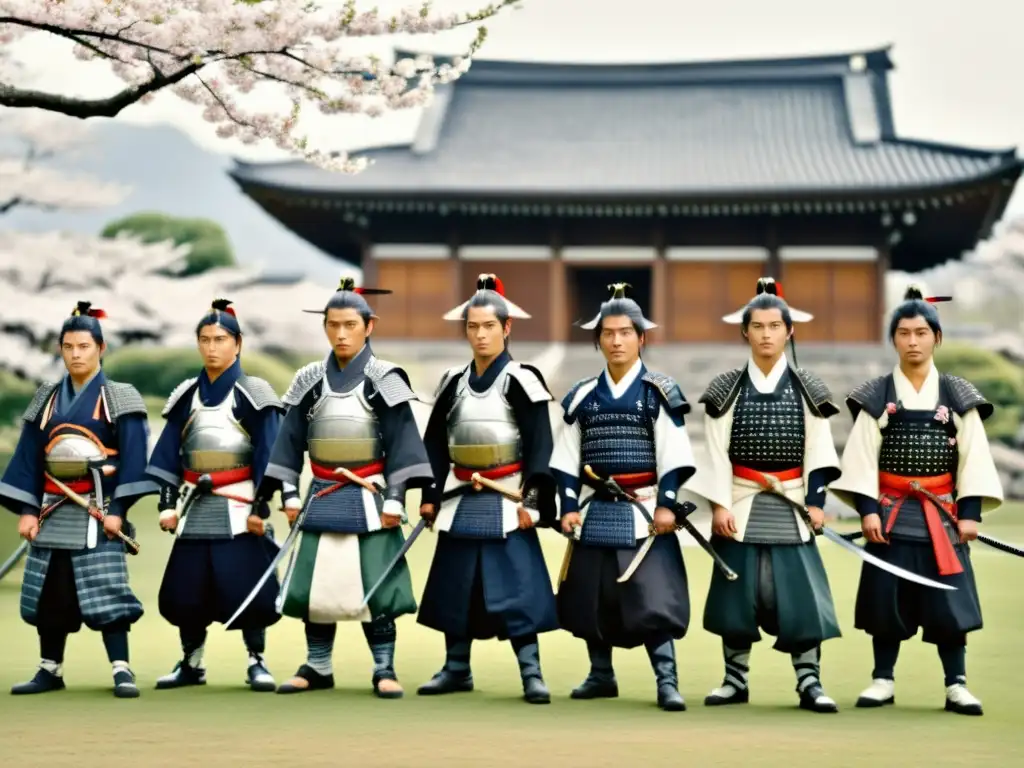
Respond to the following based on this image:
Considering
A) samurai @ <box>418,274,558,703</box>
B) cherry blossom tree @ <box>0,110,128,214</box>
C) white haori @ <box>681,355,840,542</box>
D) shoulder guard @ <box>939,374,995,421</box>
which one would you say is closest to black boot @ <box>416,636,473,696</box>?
samurai @ <box>418,274,558,703</box>

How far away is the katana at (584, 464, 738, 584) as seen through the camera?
5973 mm

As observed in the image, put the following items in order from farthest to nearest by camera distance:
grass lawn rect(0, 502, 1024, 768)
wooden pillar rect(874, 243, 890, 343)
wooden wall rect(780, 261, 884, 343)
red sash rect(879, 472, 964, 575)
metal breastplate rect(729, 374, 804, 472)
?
1. wooden wall rect(780, 261, 884, 343)
2. wooden pillar rect(874, 243, 890, 343)
3. metal breastplate rect(729, 374, 804, 472)
4. red sash rect(879, 472, 964, 575)
5. grass lawn rect(0, 502, 1024, 768)

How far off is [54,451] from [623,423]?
2.45 metres

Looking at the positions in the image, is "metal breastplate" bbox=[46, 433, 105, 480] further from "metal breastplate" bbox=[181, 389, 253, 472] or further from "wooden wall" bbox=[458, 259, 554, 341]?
"wooden wall" bbox=[458, 259, 554, 341]

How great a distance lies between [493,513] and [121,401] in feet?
5.55

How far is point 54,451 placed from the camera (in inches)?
250

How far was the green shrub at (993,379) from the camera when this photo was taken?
1057 inches

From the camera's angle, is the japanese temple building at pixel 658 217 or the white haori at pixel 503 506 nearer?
the white haori at pixel 503 506

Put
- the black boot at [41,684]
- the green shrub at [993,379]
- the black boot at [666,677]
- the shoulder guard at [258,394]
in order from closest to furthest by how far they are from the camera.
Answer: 1. the black boot at [666,677]
2. the black boot at [41,684]
3. the shoulder guard at [258,394]
4. the green shrub at [993,379]

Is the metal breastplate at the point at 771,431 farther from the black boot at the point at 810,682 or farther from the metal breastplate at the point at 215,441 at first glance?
the metal breastplate at the point at 215,441

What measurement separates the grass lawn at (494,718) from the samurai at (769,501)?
0.98ft

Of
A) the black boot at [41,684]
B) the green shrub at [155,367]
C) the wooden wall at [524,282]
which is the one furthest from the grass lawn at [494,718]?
the green shrub at [155,367]

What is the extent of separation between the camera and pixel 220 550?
6.39 metres

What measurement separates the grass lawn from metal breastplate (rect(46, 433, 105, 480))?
3.03 feet
